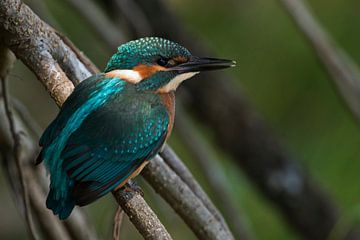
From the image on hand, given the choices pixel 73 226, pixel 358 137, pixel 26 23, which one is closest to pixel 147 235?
pixel 26 23

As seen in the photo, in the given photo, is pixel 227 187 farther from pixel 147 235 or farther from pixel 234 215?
pixel 147 235

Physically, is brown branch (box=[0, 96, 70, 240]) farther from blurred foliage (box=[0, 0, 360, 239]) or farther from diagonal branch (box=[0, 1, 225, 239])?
blurred foliage (box=[0, 0, 360, 239])

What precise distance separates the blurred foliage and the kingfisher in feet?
5.97

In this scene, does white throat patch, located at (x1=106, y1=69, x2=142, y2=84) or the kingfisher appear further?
white throat patch, located at (x1=106, y1=69, x2=142, y2=84)

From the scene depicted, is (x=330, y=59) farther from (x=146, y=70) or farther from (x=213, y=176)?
(x=146, y=70)

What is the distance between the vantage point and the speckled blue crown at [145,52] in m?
3.12

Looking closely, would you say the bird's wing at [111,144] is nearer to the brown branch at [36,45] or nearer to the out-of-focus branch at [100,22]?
the brown branch at [36,45]

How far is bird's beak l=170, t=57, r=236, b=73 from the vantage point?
3107mm

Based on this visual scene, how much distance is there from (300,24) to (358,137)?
1000 mm

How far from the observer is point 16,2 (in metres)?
2.87

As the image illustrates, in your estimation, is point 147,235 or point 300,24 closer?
point 147,235

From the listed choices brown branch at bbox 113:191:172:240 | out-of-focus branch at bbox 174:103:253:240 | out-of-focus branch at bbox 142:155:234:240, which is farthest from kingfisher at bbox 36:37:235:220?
out-of-focus branch at bbox 174:103:253:240

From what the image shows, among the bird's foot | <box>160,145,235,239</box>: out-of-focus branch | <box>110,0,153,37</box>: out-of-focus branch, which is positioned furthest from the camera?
<box>110,0,153,37</box>: out-of-focus branch

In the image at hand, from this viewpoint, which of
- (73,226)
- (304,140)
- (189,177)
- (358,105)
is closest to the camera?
(189,177)
